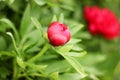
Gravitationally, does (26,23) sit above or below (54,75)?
above

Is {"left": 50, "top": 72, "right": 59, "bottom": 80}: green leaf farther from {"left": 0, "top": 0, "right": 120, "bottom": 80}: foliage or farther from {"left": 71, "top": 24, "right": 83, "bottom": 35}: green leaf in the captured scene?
{"left": 71, "top": 24, "right": 83, "bottom": 35}: green leaf

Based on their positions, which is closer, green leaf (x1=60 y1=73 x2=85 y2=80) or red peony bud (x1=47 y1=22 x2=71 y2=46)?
red peony bud (x1=47 y1=22 x2=71 y2=46)

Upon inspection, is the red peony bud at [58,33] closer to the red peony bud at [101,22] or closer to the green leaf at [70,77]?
the green leaf at [70,77]

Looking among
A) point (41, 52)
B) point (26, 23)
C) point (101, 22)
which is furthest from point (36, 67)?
point (101, 22)

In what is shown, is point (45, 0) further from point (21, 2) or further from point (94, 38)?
point (94, 38)

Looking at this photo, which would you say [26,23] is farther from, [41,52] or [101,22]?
[101,22]

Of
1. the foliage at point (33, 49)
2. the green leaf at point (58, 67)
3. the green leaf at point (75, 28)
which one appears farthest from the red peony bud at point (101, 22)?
the green leaf at point (58, 67)

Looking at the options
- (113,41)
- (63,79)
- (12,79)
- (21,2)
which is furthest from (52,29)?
(113,41)

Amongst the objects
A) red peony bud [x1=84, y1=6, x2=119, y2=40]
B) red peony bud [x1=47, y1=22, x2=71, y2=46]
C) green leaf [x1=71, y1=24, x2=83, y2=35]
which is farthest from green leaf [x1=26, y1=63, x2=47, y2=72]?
red peony bud [x1=84, y1=6, x2=119, y2=40]
